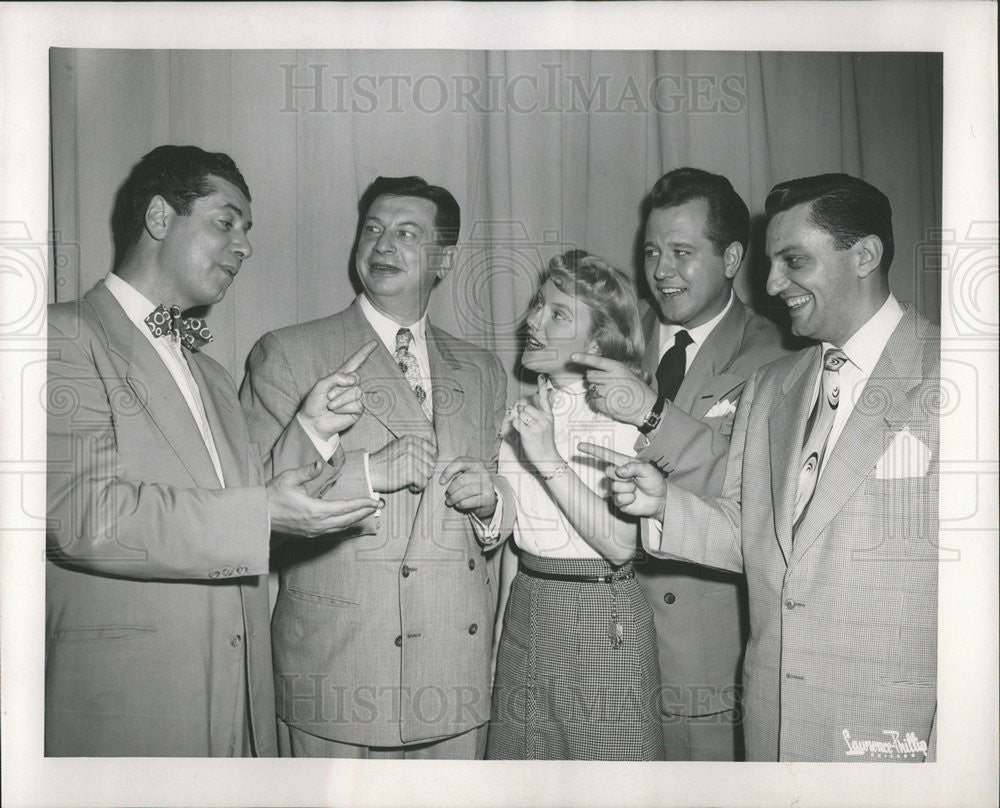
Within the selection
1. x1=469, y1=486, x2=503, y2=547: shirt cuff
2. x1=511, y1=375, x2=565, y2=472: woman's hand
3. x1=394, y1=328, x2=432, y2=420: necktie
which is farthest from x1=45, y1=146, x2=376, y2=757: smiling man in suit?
x1=511, y1=375, x2=565, y2=472: woman's hand

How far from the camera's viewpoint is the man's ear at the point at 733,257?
236 centimetres

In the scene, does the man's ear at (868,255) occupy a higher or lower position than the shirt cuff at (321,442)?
higher

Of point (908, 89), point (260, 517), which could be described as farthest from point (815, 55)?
point (260, 517)

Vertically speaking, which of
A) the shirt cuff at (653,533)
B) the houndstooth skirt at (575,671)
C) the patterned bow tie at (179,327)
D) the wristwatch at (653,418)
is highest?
the patterned bow tie at (179,327)

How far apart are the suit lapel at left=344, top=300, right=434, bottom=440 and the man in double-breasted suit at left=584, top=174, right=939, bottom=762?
52cm

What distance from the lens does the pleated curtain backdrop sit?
2354 mm

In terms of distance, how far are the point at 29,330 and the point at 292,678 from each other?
3.54ft

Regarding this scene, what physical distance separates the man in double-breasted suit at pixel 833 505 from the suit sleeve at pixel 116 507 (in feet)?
2.96

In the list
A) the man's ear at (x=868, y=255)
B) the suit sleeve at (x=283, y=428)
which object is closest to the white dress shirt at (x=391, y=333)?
the suit sleeve at (x=283, y=428)

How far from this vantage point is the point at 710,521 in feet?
7.52

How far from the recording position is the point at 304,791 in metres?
2.31

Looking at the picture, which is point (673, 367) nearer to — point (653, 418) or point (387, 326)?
point (653, 418)

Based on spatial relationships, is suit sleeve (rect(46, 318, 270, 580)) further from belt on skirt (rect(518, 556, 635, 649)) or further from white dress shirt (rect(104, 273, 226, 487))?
belt on skirt (rect(518, 556, 635, 649))

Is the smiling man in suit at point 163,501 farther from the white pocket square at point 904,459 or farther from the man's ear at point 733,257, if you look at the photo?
the white pocket square at point 904,459
